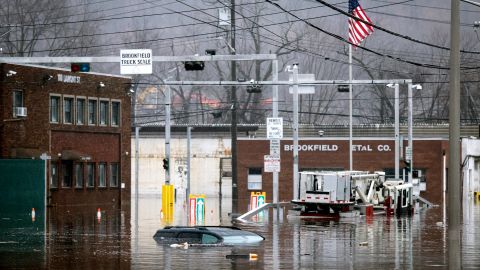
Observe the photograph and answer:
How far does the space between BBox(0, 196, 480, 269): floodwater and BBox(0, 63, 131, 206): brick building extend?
14.0m

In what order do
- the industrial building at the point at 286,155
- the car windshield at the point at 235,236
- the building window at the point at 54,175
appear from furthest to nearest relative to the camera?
the industrial building at the point at 286,155 → the building window at the point at 54,175 → the car windshield at the point at 235,236

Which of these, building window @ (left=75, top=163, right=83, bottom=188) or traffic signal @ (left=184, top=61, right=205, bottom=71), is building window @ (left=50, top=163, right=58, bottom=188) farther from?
traffic signal @ (left=184, top=61, right=205, bottom=71)

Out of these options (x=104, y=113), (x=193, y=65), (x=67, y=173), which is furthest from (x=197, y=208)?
(x=104, y=113)

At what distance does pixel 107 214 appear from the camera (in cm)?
5569

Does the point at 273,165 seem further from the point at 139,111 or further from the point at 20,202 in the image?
the point at 139,111

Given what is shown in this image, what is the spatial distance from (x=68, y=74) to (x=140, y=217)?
60.5 feet

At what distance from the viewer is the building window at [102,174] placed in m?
71.4

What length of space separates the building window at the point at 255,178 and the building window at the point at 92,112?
1896cm

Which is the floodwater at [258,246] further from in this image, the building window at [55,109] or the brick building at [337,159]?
the brick building at [337,159]

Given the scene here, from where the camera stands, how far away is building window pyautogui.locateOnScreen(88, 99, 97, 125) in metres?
70.1

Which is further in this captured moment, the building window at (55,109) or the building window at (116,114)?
the building window at (116,114)

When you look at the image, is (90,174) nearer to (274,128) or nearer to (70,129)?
(70,129)

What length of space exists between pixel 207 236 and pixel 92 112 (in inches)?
1556

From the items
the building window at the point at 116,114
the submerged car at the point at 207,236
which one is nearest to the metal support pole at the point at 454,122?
the submerged car at the point at 207,236
